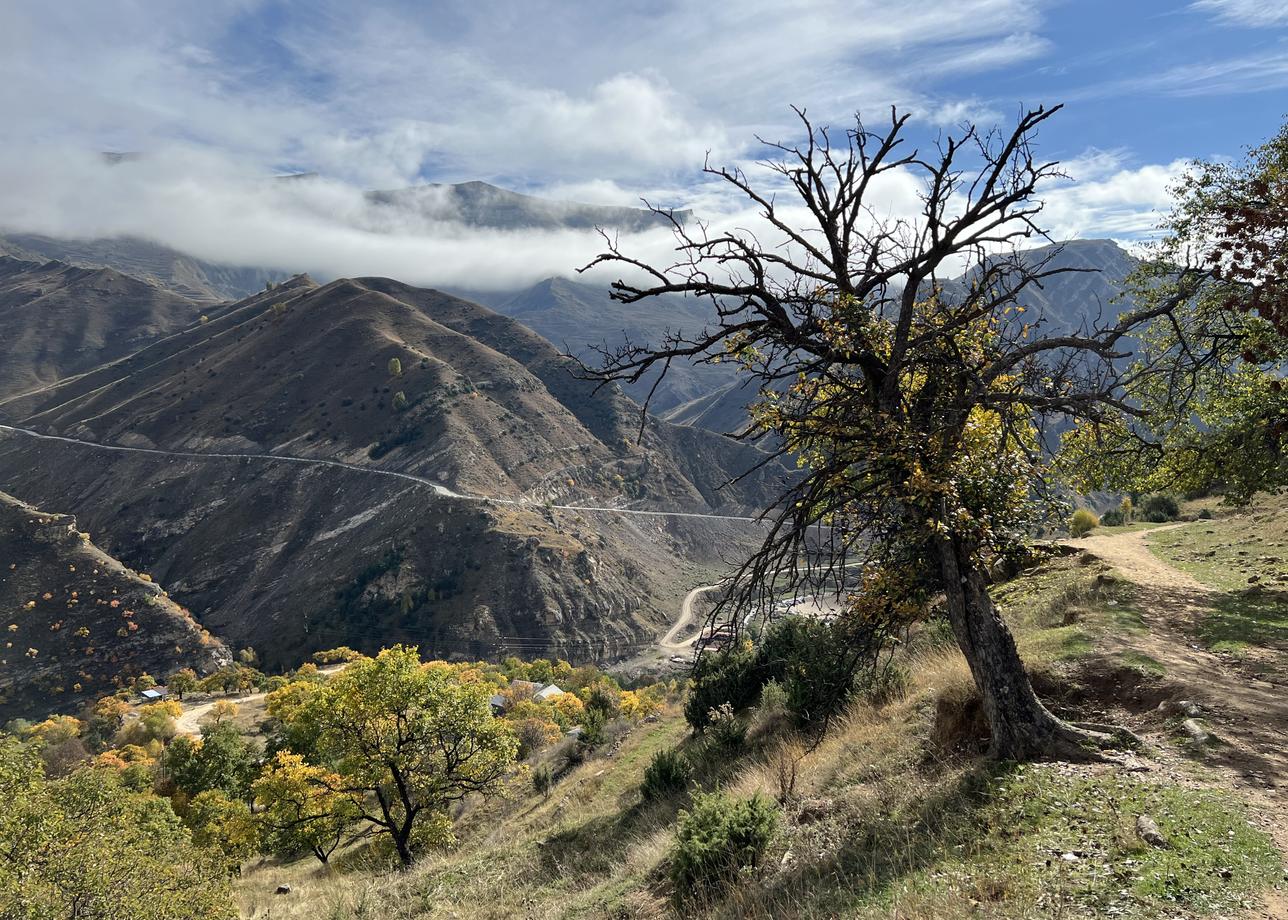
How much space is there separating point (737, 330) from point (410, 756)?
19710mm

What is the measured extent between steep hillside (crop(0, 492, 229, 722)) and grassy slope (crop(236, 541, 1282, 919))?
92.8m

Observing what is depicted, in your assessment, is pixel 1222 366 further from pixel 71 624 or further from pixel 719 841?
pixel 71 624

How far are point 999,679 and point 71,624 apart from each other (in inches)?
4435

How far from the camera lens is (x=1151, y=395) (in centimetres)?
1357

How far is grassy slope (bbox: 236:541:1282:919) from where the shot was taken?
4.96m

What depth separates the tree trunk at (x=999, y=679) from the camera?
6836 mm

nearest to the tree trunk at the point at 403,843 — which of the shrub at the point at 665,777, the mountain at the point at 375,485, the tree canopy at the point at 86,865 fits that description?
the tree canopy at the point at 86,865

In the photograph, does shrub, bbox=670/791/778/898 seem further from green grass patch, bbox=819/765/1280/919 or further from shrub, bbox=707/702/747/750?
shrub, bbox=707/702/747/750

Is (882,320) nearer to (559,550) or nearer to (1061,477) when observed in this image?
(1061,477)

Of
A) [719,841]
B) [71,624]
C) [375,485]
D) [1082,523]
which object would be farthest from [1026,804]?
[375,485]

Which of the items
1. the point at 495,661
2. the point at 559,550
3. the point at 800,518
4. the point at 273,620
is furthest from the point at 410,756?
the point at 273,620

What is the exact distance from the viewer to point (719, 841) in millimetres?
7262

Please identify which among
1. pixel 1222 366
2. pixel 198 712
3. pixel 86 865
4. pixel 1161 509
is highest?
pixel 1222 366

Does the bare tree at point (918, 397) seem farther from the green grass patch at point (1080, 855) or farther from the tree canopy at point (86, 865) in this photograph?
the tree canopy at point (86, 865)
